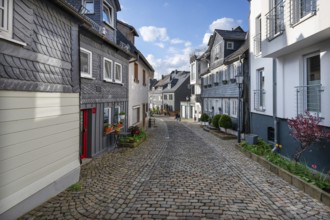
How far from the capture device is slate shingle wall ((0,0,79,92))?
5.03m

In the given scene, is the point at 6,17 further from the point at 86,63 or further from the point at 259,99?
the point at 259,99

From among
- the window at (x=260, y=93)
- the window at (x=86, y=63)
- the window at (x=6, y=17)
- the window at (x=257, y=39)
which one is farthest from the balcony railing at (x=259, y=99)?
the window at (x=6, y=17)

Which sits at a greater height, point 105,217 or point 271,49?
point 271,49

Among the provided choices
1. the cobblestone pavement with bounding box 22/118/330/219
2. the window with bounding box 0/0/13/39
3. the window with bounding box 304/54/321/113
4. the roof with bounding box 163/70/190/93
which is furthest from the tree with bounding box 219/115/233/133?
the roof with bounding box 163/70/190/93

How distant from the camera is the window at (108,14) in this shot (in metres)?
13.9

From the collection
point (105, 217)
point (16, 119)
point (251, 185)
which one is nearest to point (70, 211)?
point (105, 217)

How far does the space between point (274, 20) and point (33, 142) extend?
918 centimetres

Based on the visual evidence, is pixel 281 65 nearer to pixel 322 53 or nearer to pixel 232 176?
pixel 322 53

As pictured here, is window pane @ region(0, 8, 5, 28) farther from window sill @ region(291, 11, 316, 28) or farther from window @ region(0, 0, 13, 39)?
window sill @ region(291, 11, 316, 28)

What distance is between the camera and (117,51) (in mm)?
13812

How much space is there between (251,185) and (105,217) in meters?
4.09

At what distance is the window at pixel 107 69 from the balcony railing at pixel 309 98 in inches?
310

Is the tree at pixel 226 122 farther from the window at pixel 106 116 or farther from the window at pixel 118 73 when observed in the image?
the window at pixel 106 116

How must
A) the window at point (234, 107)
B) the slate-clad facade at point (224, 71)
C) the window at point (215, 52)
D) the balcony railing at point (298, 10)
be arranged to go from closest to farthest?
1. the balcony railing at point (298, 10)
2. the slate-clad facade at point (224, 71)
3. the window at point (234, 107)
4. the window at point (215, 52)
